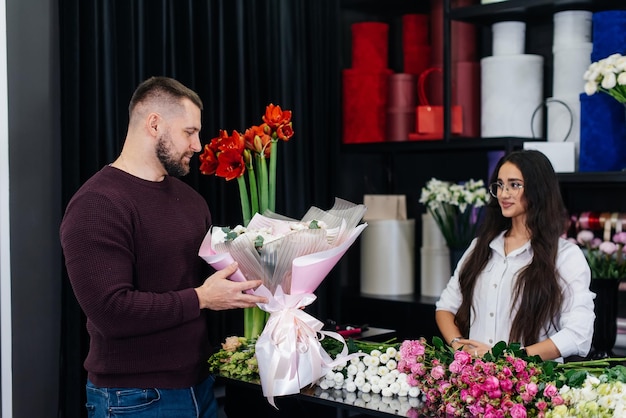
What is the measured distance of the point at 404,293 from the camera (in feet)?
13.1

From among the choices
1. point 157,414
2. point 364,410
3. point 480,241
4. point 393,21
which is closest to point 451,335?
point 480,241

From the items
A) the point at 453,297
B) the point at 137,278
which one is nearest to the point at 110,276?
the point at 137,278

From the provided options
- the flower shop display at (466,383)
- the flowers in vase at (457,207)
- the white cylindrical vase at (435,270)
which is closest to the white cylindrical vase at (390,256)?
the white cylindrical vase at (435,270)

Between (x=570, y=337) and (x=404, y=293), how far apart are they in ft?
5.03

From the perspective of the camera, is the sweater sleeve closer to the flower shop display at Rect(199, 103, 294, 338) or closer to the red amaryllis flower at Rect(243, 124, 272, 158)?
the flower shop display at Rect(199, 103, 294, 338)

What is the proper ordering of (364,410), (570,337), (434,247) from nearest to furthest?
1. (364,410)
2. (570,337)
3. (434,247)

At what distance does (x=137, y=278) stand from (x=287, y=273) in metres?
0.38

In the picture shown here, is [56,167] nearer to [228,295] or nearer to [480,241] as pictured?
[228,295]

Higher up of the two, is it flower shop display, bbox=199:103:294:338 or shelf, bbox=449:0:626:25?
shelf, bbox=449:0:626:25

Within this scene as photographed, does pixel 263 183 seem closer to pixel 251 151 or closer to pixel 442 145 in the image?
pixel 251 151

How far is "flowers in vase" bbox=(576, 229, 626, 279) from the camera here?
123 inches

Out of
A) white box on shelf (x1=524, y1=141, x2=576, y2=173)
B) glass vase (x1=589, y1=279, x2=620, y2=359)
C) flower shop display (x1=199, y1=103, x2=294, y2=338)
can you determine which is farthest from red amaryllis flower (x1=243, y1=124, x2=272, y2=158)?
glass vase (x1=589, y1=279, x2=620, y2=359)

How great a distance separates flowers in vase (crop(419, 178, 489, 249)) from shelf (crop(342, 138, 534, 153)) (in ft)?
0.53

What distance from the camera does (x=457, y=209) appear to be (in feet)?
12.2
